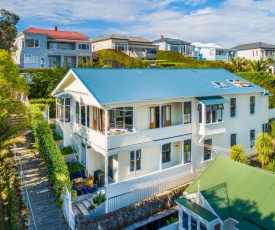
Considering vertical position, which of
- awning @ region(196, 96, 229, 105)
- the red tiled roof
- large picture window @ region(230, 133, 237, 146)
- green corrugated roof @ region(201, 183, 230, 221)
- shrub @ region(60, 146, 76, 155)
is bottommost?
green corrugated roof @ region(201, 183, 230, 221)

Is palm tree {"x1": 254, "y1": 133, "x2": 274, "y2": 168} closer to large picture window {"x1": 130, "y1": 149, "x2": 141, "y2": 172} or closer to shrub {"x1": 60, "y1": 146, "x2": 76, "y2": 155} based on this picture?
large picture window {"x1": 130, "y1": 149, "x2": 141, "y2": 172}

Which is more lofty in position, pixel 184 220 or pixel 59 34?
pixel 59 34

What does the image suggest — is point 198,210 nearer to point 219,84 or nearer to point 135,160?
point 135,160

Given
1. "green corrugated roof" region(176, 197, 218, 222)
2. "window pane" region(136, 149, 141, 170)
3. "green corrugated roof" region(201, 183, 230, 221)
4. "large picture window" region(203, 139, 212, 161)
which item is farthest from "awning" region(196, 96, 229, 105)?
"green corrugated roof" region(176, 197, 218, 222)

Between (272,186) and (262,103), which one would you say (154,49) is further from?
(272,186)

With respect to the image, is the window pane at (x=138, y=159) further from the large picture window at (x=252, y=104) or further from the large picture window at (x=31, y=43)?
the large picture window at (x=31, y=43)

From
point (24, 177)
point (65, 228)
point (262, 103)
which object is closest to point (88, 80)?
point (24, 177)

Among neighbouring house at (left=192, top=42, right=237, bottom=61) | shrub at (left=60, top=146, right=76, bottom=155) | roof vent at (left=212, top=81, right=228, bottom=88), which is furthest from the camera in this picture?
neighbouring house at (left=192, top=42, right=237, bottom=61)

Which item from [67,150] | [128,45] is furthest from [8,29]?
[67,150]
